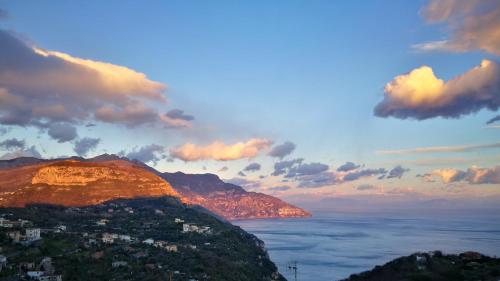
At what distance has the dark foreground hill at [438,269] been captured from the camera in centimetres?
4531

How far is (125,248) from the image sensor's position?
3268 inches

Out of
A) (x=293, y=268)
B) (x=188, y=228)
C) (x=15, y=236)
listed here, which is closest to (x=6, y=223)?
(x=15, y=236)

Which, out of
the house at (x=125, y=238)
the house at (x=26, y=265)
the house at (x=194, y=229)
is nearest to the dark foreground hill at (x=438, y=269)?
the house at (x=26, y=265)

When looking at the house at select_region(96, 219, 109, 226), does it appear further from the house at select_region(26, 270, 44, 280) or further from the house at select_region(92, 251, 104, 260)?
the house at select_region(26, 270, 44, 280)

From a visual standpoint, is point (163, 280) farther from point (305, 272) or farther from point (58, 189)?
point (58, 189)

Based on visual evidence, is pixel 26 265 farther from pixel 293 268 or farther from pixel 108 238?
pixel 293 268

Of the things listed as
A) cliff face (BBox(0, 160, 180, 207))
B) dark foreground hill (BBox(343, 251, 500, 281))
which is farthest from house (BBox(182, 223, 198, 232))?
dark foreground hill (BBox(343, 251, 500, 281))

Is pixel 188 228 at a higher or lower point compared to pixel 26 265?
higher

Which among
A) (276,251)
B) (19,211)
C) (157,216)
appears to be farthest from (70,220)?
(276,251)

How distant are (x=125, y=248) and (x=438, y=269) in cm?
5427

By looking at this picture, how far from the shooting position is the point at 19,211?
11262 cm

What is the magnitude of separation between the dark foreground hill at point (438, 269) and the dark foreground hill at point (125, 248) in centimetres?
3154

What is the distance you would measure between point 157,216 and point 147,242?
45.0 m

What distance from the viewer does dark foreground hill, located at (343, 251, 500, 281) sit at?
45312 millimetres
